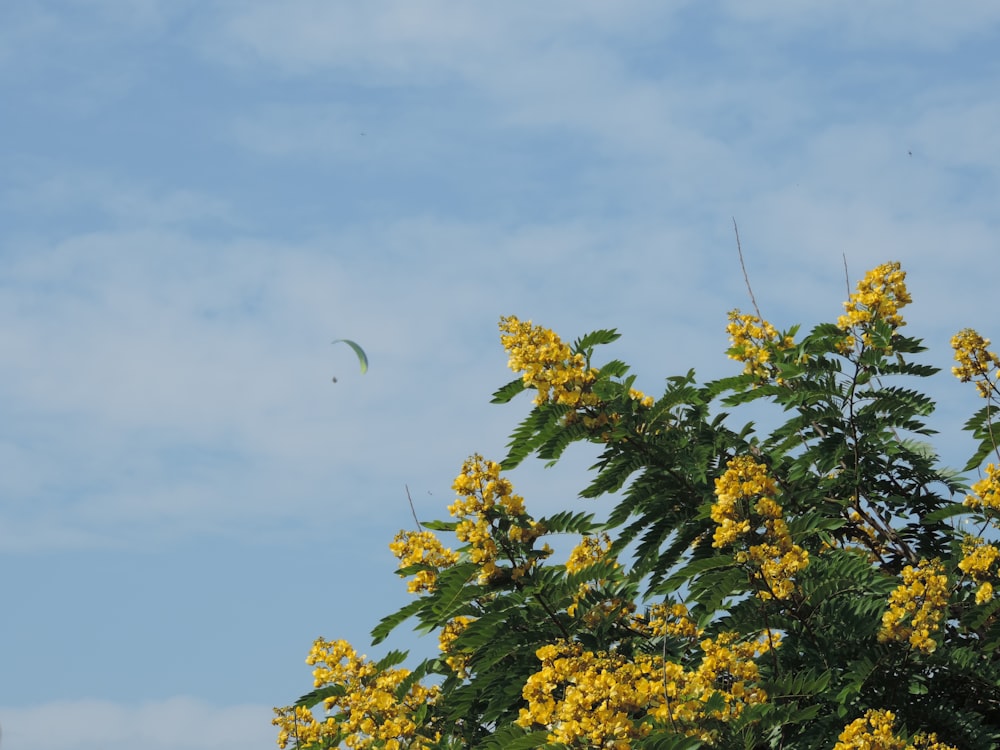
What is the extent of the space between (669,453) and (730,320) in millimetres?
1838

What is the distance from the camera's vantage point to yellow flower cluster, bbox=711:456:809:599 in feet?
21.6

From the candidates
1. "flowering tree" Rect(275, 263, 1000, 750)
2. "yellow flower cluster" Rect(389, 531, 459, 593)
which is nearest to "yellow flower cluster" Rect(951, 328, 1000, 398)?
"flowering tree" Rect(275, 263, 1000, 750)

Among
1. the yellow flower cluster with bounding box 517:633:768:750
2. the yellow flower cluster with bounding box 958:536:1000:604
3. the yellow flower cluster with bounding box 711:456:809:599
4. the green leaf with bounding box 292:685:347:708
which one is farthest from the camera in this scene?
the green leaf with bounding box 292:685:347:708

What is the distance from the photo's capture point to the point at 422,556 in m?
8.18

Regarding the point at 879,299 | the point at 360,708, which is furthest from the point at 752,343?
the point at 360,708

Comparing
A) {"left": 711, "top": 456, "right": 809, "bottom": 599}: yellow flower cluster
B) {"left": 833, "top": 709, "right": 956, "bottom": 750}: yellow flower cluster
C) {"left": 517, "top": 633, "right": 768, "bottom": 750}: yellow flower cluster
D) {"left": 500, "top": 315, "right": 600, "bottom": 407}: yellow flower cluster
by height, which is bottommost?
{"left": 833, "top": 709, "right": 956, "bottom": 750}: yellow flower cluster

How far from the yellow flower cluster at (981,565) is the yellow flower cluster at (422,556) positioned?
319 centimetres

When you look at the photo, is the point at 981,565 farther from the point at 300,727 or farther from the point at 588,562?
the point at 300,727

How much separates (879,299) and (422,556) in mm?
3713

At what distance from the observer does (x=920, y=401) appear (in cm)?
841

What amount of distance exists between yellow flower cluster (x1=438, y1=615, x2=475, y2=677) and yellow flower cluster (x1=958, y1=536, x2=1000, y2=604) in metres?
3.16

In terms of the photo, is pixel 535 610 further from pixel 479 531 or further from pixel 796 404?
pixel 796 404

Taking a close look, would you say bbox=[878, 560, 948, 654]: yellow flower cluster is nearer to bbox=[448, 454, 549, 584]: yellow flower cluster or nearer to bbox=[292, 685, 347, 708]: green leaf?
bbox=[448, 454, 549, 584]: yellow flower cluster

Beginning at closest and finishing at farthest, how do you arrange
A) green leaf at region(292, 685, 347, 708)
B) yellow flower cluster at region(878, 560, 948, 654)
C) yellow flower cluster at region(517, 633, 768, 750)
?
yellow flower cluster at region(517, 633, 768, 750) < yellow flower cluster at region(878, 560, 948, 654) < green leaf at region(292, 685, 347, 708)
